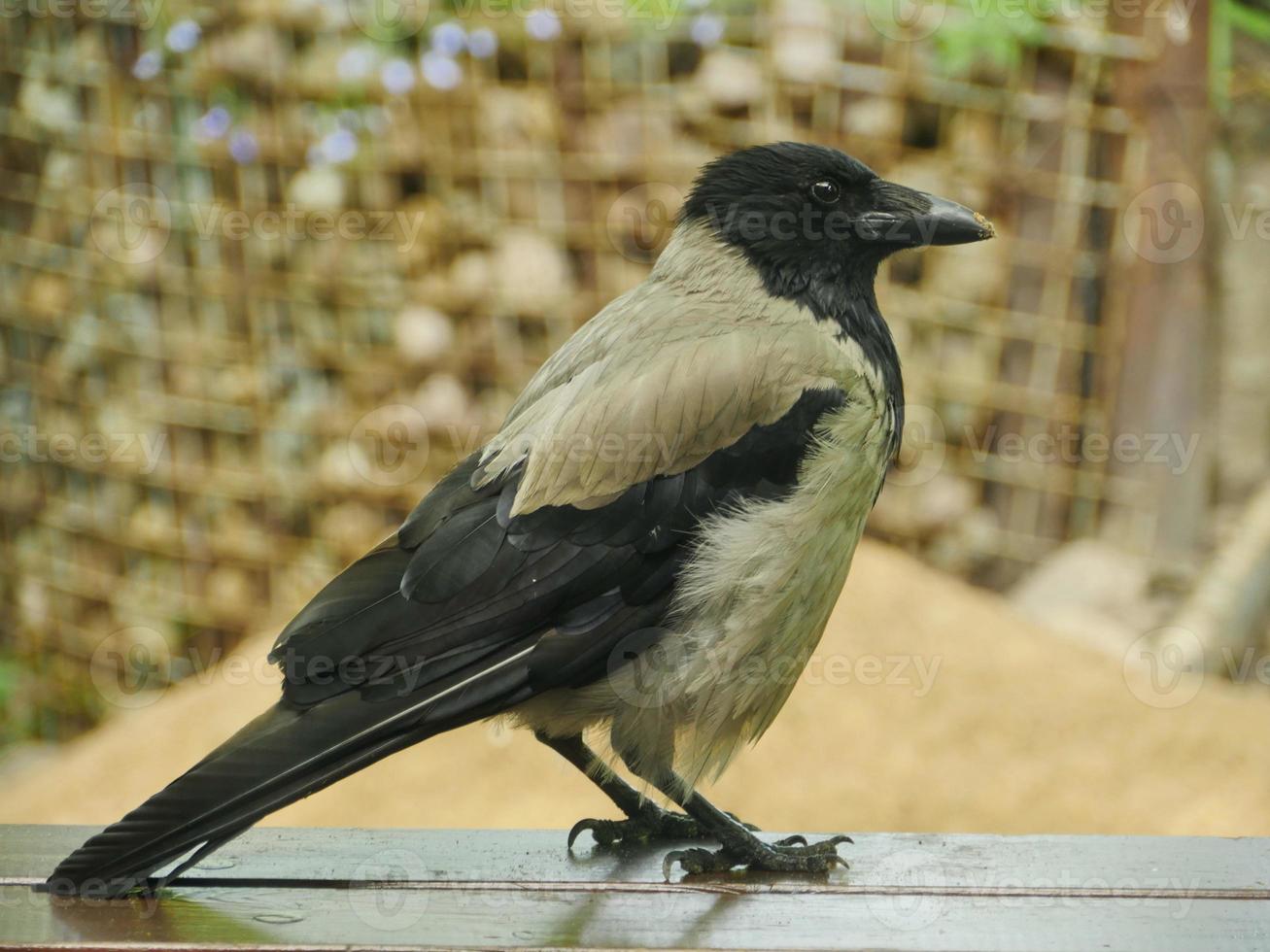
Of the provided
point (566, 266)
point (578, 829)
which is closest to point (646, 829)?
point (578, 829)

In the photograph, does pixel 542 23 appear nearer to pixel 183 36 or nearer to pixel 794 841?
pixel 183 36

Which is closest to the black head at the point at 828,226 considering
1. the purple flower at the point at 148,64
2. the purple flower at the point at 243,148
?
the purple flower at the point at 243,148

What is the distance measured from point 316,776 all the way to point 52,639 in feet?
18.8

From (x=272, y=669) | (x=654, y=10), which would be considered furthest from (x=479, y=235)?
(x=272, y=669)

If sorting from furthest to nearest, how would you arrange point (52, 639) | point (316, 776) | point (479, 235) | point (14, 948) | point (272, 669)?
point (52, 639), point (479, 235), point (272, 669), point (316, 776), point (14, 948)

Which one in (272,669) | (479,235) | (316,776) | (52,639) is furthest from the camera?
(52,639)

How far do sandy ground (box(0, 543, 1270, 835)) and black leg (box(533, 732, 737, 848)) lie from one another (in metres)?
2.13

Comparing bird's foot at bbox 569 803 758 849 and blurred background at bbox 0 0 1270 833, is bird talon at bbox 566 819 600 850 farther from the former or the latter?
blurred background at bbox 0 0 1270 833

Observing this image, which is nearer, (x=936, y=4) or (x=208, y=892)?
(x=208, y=892)

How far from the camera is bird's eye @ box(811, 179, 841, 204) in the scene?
256 cm

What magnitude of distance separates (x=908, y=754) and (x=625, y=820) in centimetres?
266

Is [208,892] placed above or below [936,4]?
below

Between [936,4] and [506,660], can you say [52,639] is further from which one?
[506,660]

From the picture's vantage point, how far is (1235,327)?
6.73m
